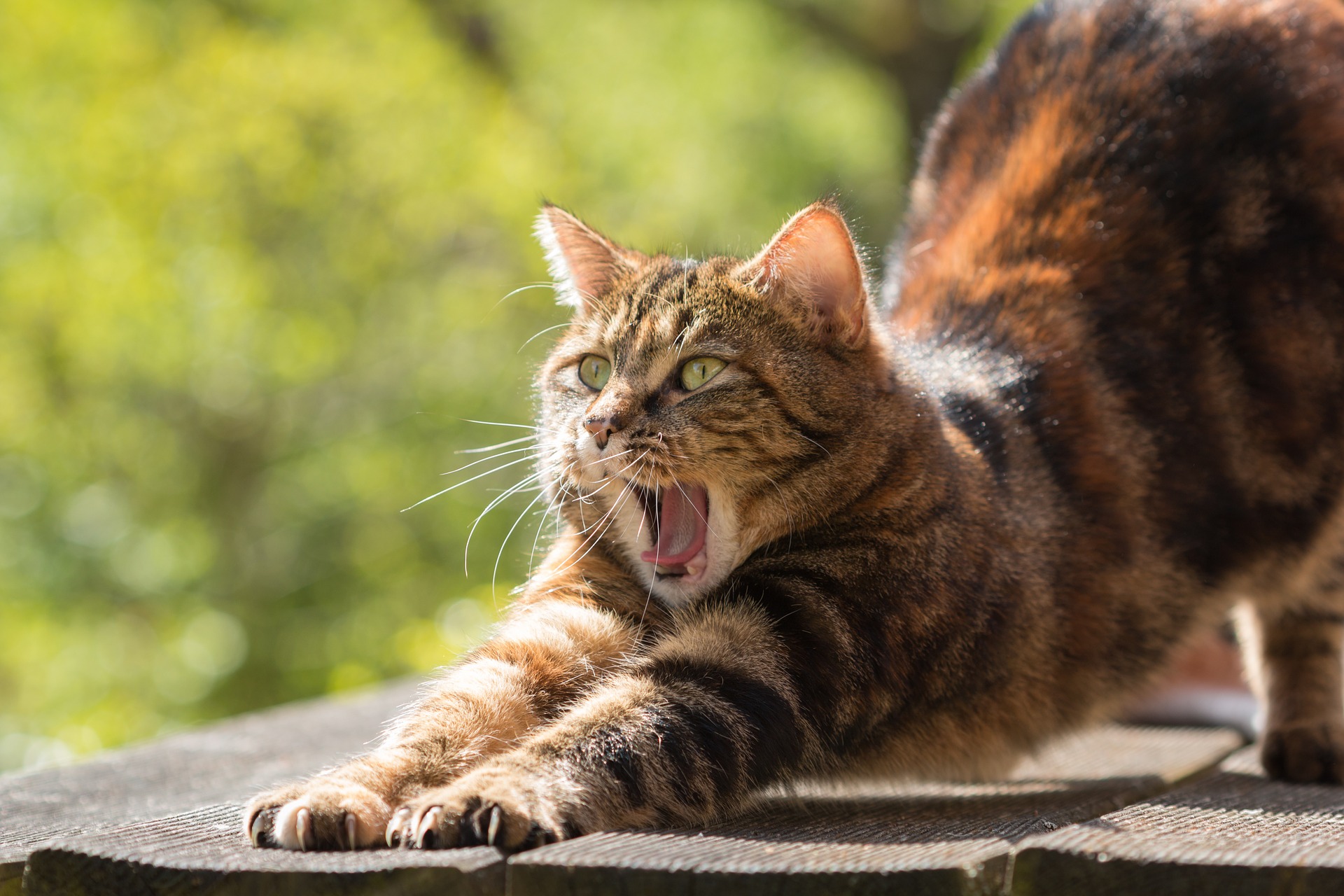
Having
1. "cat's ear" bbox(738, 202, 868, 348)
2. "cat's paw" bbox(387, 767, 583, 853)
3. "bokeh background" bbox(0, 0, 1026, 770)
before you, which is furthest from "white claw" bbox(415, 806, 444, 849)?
"bokeh background" bbox(0, 0, 1026, 770)

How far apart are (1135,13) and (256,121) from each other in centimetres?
466

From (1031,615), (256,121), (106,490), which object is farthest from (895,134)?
(1031,615)

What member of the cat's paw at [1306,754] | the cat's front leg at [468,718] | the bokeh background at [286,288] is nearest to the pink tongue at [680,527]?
the cat's front leg at [468,718]

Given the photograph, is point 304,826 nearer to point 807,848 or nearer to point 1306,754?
point 807,848

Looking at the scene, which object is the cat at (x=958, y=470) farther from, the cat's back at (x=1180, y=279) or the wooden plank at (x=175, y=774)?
the wooden plank at (x=175, y=774)

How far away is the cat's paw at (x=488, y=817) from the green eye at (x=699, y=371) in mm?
757

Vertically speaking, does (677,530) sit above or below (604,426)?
below

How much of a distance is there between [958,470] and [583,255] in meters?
0.82

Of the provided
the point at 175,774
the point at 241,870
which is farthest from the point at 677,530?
the point at 175,774

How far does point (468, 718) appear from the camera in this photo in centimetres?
178

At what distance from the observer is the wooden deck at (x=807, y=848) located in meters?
1.20

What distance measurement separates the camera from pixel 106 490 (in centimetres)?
693

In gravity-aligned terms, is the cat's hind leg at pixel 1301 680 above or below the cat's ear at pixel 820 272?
below

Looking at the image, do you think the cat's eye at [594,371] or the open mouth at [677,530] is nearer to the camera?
the open mouth at [677,530]
